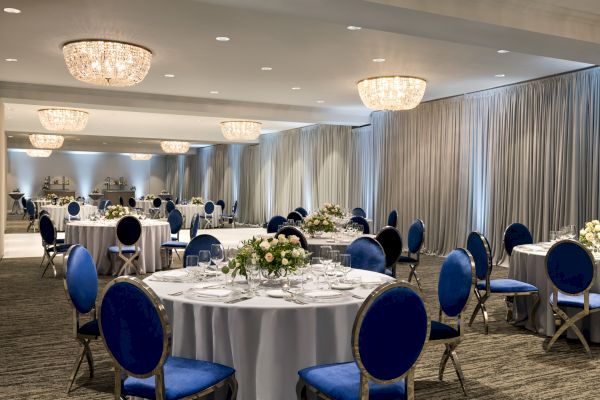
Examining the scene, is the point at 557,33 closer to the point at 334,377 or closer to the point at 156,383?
the point at 334,377

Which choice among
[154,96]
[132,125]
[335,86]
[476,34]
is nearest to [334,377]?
[476,34]

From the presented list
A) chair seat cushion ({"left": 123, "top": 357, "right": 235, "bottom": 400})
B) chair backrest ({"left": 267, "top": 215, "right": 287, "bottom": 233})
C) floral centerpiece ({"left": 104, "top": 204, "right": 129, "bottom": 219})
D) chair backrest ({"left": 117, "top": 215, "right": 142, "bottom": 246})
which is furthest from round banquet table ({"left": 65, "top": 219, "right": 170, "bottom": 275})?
chair seat cushion ({"left": 123, "top": 357, "right": 235, "bottom": 400})

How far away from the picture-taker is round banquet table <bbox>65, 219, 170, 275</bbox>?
908 centimetres

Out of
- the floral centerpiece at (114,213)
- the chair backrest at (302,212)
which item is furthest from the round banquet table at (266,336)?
the chair backrest at (302,212)

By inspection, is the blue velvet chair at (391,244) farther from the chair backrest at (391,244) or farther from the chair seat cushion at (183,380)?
the chair seat cushion at (183,380)

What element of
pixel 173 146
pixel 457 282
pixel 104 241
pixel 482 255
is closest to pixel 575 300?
pixel 482 255

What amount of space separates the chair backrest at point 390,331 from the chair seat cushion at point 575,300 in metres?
2.91

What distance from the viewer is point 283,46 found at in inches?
283

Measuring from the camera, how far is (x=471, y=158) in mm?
10945

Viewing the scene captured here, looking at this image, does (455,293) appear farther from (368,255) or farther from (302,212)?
(302,212)

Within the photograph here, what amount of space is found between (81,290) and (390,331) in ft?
7.47

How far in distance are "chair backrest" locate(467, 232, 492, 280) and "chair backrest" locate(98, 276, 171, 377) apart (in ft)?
12.4

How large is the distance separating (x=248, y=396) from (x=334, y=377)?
0.65 meters

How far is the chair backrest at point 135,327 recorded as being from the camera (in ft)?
8.87
